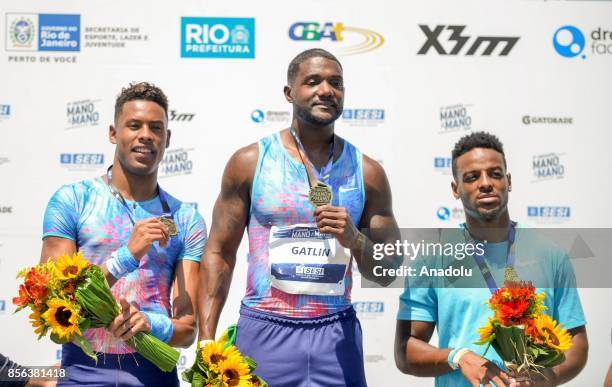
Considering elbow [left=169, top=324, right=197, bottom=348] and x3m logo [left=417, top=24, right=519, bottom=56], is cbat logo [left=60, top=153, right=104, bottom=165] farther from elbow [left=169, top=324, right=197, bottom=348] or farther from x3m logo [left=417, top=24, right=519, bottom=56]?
elbow [left=169, top=324, right=197, bottom=348]

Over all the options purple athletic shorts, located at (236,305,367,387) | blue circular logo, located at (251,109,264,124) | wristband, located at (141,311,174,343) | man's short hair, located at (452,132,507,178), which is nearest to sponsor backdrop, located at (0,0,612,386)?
blue circular logo, located at (251,109,264,124)

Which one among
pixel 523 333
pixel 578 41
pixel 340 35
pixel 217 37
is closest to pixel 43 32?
pixel 217 37

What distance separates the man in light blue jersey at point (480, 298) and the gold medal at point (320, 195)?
0.55m

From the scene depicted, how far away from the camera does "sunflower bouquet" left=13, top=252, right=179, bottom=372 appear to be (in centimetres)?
273

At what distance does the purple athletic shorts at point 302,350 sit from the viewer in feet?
10.5

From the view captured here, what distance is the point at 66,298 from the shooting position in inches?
109

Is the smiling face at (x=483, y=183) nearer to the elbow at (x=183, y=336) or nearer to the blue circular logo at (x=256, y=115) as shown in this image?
the elbow at (x=183, y=336)

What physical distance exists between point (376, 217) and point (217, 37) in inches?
104

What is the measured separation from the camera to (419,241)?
11.3ft

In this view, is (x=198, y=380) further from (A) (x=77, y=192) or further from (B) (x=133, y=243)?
(A) (x=77, y=192)

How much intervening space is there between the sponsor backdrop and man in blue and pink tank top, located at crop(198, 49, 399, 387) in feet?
7.06

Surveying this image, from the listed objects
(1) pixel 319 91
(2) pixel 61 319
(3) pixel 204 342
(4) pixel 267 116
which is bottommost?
(3) pixel 204 342

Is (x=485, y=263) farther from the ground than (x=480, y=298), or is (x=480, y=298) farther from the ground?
(x=485, y=263)

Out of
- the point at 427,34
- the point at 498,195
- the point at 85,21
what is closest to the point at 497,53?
the point at 427,34
